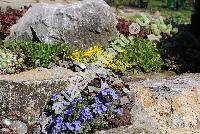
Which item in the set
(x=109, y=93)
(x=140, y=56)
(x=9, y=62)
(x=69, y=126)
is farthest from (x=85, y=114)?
(x=140, y=56)

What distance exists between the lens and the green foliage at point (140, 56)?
12284 mm

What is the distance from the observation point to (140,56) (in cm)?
1239

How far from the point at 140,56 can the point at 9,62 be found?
3.24m

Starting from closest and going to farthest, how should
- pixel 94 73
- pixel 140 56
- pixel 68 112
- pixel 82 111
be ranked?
pixel 82 111 < pixel 68 112 < pixel 94 73 < pixel 140 56

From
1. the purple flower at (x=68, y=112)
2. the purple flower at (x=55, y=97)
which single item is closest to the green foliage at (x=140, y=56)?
the purple flower at (x=55, y=97)

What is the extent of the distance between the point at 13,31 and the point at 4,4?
481 cm

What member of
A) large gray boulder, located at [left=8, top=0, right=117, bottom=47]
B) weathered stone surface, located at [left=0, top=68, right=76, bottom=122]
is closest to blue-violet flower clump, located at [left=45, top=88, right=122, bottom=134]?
weathered stone surface, located at [left=0, top=68, right=76, bottom=122]

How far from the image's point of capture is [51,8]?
1270cm

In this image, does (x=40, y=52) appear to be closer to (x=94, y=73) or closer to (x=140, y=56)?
(x=94, y=73)

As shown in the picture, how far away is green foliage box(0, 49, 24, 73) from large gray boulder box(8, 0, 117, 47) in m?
1.27

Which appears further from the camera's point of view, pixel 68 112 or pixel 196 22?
pixel 196 22

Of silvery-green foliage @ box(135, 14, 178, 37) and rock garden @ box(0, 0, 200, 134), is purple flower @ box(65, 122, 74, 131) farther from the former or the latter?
silvery-green foliage @ box(135, 14, 178, 37)

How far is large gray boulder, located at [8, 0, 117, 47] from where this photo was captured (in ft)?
41.1

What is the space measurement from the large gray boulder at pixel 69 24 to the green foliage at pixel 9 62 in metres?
1.27
